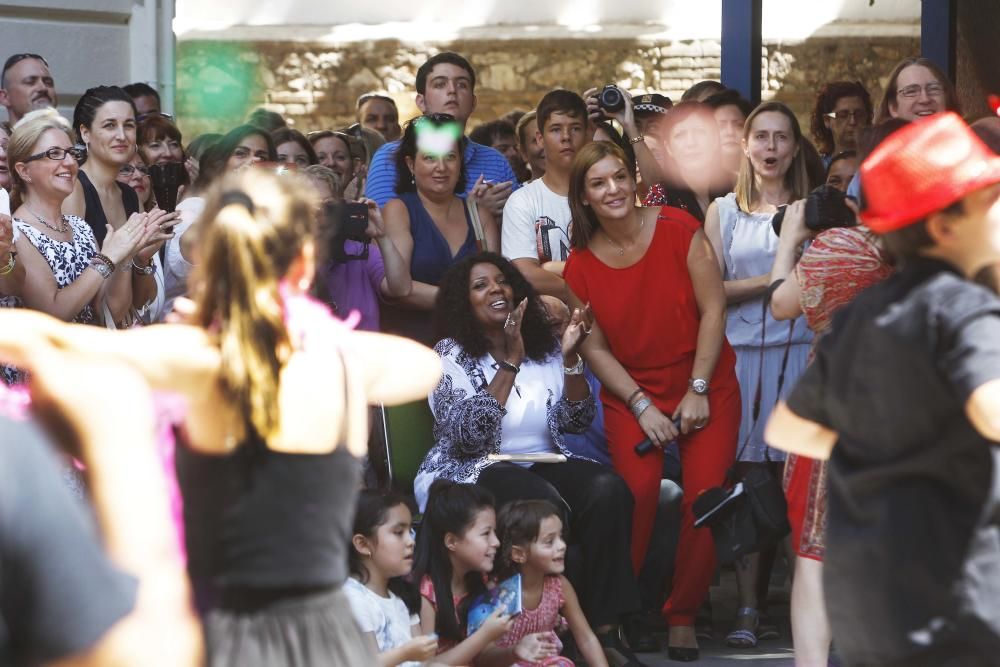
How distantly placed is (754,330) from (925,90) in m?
1.15

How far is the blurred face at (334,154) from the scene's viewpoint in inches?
299

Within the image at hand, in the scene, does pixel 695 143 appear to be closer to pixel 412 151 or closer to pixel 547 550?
pixel 412 151

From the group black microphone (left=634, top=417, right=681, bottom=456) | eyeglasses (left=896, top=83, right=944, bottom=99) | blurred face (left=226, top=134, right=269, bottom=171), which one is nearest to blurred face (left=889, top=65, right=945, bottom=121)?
eyeglasses (left=896, top=83, right=944, bottom=99)

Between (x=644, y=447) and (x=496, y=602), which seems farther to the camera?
(x=644, y=447)

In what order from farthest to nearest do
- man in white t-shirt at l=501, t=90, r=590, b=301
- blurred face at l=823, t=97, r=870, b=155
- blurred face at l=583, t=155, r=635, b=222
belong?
blurred face at l=823, t=97, r=870, b=155 < man in white t-shirt at l=501, t=90, r=590, b=301 < blurred face at l=583, t=155, r=635, b=222

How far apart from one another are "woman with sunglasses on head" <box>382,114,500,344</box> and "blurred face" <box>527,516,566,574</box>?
3.87 feet

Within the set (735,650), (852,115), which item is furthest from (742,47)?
(735,650)

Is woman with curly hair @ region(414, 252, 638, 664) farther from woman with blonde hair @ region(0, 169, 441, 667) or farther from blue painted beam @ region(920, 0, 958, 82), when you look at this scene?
blue painted beam @ region(920, 0, 958, 82)

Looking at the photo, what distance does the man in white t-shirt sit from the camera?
668cm

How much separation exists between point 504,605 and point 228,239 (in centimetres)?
266

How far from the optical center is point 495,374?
5.96m

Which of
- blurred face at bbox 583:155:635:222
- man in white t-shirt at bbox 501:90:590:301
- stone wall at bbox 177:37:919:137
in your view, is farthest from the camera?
stone wall at bbox 177:37:919:137

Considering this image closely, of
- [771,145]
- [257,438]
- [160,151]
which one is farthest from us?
[160,151]

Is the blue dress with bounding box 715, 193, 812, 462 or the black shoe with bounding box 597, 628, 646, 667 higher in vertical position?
the blue dress with bounding box 715, 193, 812, 462
